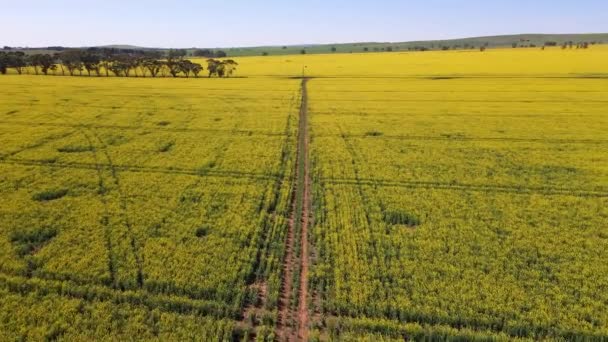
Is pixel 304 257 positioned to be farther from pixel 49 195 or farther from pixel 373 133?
pixel 373 133

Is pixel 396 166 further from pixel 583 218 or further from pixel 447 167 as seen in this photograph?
pixel 583 218

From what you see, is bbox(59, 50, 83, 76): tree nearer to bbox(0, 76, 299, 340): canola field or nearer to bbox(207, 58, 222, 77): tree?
bbox(207, 58, 222, 77): tree

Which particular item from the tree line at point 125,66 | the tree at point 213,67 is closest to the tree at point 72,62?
the tree line at point 125,66

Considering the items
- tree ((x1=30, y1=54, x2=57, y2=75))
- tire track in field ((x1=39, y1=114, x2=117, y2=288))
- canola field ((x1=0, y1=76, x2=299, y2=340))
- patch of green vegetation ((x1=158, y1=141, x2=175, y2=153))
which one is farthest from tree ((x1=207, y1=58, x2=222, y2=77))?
patch of green vegetation ((x1=158, y1=141, x2=175, y2=153))

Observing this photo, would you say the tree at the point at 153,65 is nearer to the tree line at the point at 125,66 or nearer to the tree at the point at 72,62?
the tree line at the point at 125,66

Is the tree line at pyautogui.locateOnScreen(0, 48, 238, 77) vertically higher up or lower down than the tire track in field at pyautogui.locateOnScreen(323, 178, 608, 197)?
higher up
